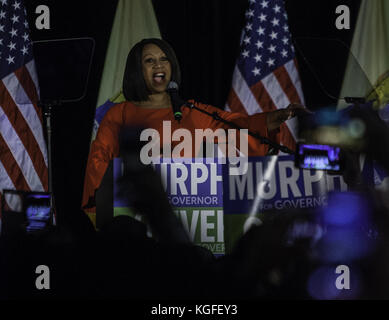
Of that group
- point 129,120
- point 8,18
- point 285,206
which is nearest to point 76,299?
point 129,120

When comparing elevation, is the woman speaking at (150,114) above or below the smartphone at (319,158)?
above

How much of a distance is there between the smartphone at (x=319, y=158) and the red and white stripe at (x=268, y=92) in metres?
0.73

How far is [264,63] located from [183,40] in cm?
46

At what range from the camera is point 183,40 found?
9.09 ft

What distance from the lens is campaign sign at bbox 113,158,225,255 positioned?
2584 millimetres

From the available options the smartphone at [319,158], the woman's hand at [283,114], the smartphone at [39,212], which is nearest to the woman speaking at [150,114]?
the woman's hand at [283,114]

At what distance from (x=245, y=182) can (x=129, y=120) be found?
689mm

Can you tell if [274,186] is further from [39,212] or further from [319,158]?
[39,212]

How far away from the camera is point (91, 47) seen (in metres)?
2.77

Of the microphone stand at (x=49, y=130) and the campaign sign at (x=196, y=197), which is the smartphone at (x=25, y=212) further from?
the campaign sign at (x=196, y=197)

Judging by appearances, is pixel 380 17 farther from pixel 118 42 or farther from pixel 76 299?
pixel 76 299

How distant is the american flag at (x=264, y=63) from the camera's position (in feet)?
9.09

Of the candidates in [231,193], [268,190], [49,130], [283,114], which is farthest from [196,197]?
[49,130]

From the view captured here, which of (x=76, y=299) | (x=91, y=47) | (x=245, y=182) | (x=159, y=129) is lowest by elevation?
(x=76, y=299)
